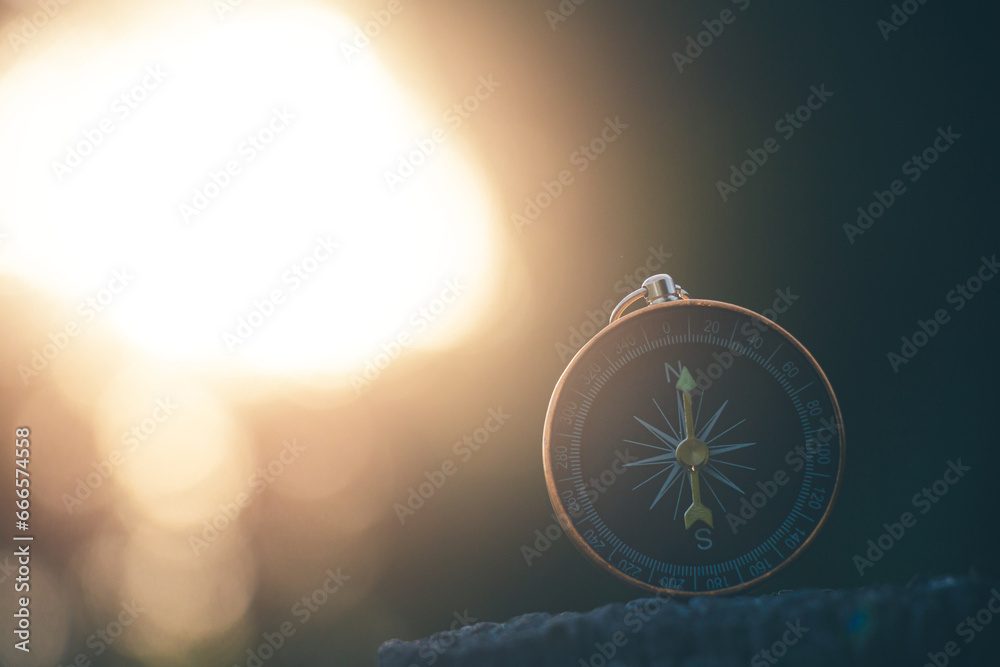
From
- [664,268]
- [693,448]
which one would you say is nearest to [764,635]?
[693,448]

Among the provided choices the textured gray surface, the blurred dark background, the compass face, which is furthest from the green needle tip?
the blurred dark background

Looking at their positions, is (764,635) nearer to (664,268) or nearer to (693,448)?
(693,448)

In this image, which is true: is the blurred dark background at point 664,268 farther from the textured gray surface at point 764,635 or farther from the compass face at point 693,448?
the textured gray surface at point 764,635

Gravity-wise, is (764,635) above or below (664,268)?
below

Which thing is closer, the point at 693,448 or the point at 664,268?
the point at 693,448

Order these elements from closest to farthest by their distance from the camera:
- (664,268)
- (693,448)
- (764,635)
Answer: (764,635), (693,448), (664,268)

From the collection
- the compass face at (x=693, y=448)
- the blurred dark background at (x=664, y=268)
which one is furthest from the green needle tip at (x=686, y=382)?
the blurred dark background at (x=664, y=268)

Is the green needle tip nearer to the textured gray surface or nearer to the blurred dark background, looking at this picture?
the textured gray surface
